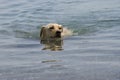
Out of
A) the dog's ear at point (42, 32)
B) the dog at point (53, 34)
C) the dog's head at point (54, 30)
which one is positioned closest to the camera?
the dog at point (53, 34)

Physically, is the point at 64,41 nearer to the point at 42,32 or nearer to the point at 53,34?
the point at 53,34

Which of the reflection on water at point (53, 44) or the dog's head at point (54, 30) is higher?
the dog's head at point (54, 30)

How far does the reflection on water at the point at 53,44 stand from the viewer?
8898 mm

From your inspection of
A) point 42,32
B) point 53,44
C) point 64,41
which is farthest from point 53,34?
point 53,44

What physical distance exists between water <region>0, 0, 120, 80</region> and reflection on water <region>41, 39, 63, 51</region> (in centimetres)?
15

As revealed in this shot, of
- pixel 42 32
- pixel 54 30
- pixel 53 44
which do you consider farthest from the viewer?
pixel 42 32

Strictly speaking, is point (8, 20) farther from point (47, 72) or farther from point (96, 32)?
point (47, 72)

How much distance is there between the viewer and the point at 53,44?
379 inches

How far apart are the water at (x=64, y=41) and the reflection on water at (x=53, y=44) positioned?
154 millimetres

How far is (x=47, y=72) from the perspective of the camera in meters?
6.38

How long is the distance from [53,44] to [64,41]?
0.38 m

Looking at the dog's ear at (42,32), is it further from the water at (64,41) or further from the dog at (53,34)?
the water at (64,41)

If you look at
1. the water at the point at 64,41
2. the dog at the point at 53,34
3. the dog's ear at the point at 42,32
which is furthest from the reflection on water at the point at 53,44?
the dog's ear at the point at 42,32

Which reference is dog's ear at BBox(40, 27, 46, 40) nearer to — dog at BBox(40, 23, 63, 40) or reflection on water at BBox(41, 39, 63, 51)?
dog at BBox(40, 23, 63, 40)
